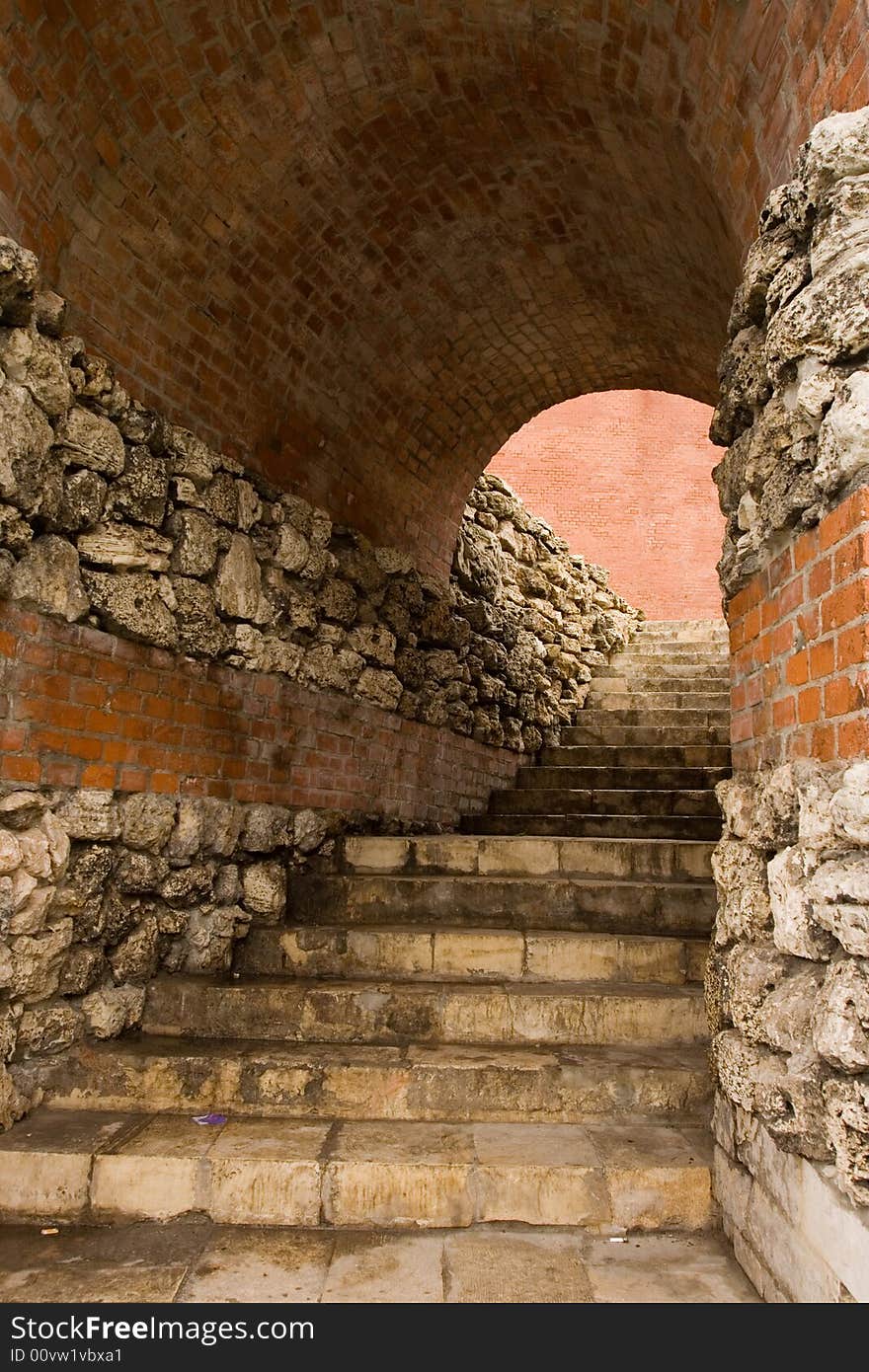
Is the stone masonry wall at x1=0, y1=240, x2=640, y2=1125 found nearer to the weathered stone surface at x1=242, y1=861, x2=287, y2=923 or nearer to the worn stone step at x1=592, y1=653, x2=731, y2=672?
the weathered stone surface at x1=242, y1=861, x2=287, y2=923

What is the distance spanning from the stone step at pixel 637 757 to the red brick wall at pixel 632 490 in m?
6.93

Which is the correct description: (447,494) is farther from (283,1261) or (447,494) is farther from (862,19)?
(283,1261)

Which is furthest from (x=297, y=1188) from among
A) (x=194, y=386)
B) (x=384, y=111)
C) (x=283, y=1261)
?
(x=384, y=111)

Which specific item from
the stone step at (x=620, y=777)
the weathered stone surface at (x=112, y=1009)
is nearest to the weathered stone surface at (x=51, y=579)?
the weathered stone surface at (x=112, y=1009)

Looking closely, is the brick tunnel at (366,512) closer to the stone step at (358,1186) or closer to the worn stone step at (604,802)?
the stone step at (358,1186)

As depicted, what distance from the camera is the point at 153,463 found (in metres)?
3.66

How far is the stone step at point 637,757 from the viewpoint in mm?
7094

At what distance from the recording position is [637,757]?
736cm

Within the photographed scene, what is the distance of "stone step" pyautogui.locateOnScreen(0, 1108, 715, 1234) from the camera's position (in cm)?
264

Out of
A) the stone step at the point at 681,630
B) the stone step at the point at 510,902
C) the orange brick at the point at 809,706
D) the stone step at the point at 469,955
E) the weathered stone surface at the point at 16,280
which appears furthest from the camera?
the stone step at the point at 681,630

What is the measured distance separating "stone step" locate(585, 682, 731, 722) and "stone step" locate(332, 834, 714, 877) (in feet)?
11.2

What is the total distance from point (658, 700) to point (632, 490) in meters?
6.68

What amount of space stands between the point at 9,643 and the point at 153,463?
106 centimetres

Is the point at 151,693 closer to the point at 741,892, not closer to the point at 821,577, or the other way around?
the point at 741,892
